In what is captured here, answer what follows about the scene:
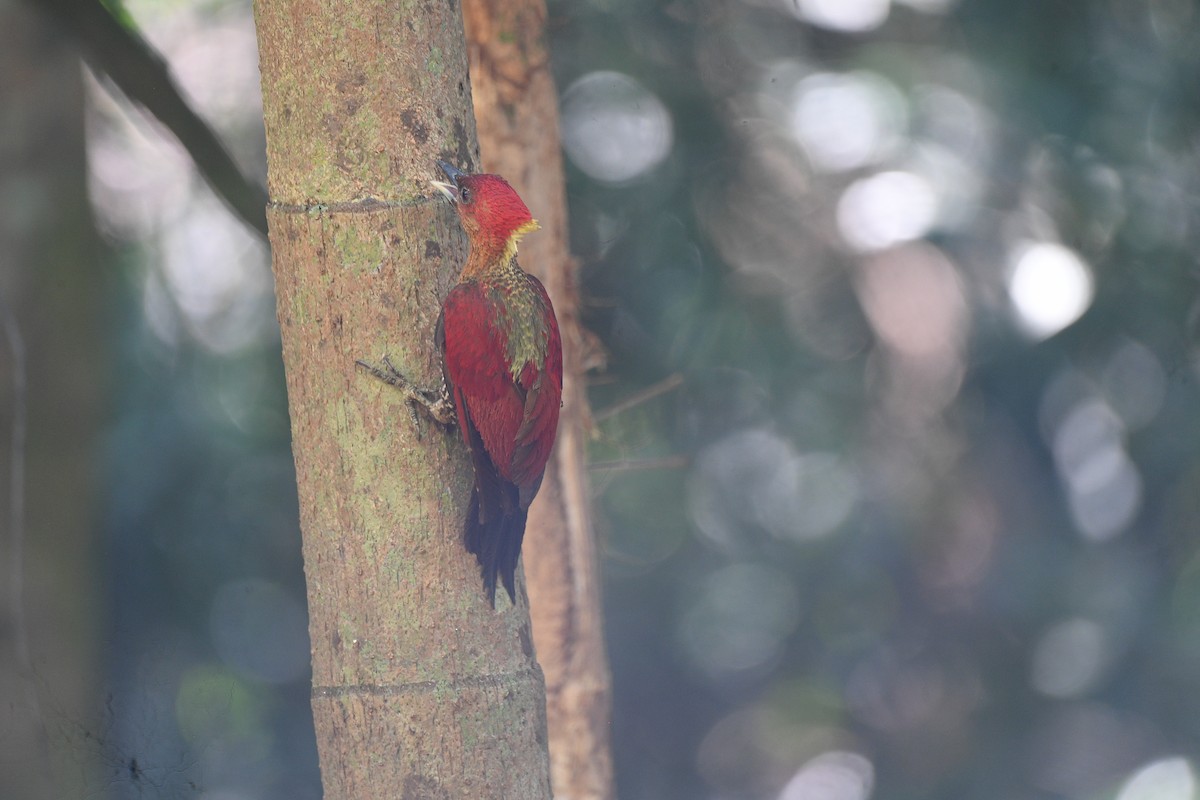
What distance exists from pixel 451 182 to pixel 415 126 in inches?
4.3

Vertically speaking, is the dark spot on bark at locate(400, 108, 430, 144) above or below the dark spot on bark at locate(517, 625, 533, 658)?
above

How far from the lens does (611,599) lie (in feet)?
23.0

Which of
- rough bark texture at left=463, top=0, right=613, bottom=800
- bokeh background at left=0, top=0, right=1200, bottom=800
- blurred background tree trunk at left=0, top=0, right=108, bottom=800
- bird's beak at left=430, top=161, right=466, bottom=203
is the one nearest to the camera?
bird's beak at left=430, top=161, right=466, bottom=203

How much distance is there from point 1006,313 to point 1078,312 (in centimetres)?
43

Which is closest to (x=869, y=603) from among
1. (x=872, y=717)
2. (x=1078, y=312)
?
(x=872, y=717)

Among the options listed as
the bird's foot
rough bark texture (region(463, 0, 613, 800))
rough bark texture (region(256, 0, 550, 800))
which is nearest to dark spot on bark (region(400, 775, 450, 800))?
rough bark texture (region(256, 0, 550, 800))

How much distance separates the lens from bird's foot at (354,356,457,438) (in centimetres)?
186

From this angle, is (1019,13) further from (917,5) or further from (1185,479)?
(1185,479)

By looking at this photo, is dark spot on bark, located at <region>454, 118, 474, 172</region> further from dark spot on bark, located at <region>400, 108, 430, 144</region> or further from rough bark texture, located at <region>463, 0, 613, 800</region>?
rough bark texture, located at <region>463, 0, 613, 800</region>

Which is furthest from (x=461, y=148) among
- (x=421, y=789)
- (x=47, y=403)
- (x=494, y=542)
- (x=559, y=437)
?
(x=47, y=403)

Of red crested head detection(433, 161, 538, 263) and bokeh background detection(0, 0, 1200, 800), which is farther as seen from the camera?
bokeh background detection(0, 0, 1200, 800)

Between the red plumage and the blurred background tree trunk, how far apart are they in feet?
6.43

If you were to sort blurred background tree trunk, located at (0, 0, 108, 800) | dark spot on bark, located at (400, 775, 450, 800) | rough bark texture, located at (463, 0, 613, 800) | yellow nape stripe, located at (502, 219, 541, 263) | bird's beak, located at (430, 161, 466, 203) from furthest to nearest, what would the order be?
rough bark texture, located at (463, 0, 613, 800), blurred background tree trunk, located at (0, 0, 108, 800), yellow nape stripe, located at (502, 219, 541, 263), bird's beak, located at (430, 161, 466, 203), dark spot on bark, located at (400, 775, 450, 800)

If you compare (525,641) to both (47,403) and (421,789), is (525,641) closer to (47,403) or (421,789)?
(421,789)
